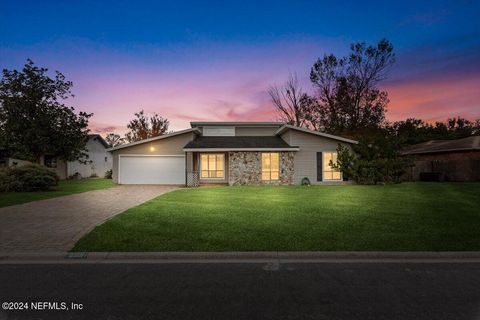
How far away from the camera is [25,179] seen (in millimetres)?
17688

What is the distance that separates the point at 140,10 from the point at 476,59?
911 inches

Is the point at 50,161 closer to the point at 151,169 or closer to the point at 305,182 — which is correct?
the point at 151,169

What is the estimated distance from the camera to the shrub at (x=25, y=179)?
17344 millimetres

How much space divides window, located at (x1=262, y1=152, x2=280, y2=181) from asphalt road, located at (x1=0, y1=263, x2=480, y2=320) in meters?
16.9

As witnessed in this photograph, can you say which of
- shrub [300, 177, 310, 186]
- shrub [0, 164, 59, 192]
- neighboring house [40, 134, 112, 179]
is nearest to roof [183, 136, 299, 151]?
shrub [300, 177, 310, 186]

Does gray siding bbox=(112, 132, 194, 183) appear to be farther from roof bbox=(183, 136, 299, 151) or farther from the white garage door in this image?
roof bbox=(183, 136, 299, 151)

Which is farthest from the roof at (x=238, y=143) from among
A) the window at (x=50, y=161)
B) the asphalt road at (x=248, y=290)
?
the window at (x=50, y=161)

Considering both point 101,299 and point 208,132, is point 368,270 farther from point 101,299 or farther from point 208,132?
point 208,132

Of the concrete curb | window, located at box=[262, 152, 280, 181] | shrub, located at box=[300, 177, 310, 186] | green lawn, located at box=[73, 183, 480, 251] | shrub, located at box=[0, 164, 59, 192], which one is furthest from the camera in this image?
window, located at box=[262, 152, 280, 181]

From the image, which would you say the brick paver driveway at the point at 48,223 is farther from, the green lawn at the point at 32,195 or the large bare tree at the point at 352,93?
the large bare tree at the point at 352,93

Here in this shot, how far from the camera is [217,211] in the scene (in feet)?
33.2

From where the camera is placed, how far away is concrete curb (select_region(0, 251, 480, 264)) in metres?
5.52

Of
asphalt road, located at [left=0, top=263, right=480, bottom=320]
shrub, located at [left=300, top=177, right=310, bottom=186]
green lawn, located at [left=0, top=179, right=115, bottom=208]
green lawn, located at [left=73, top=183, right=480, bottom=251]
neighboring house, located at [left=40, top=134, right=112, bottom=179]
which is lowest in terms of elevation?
asphalt road, located at [left=0, top=263, right=480, bottom=320]

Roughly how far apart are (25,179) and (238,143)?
1435cm
